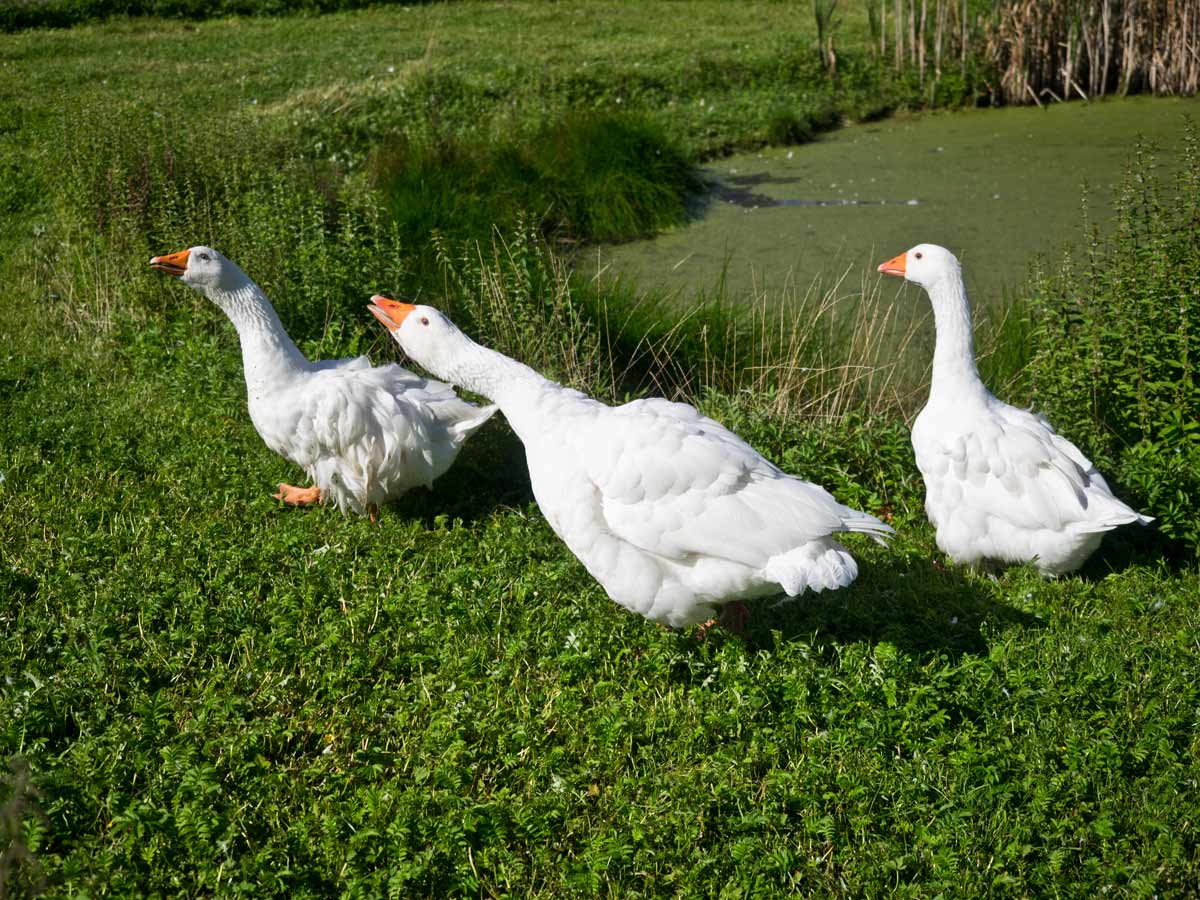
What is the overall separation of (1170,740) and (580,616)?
224 centimetres

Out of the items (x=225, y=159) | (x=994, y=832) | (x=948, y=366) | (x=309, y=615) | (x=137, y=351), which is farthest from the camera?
(x=225, y=159)

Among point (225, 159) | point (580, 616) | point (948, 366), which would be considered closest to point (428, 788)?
point (580, 616)

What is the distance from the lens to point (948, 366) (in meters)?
5.22

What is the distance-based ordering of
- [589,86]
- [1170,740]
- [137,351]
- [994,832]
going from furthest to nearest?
[589,86] → [137,351] → [1170,740] → [994,832]

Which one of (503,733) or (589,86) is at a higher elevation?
(589,86)

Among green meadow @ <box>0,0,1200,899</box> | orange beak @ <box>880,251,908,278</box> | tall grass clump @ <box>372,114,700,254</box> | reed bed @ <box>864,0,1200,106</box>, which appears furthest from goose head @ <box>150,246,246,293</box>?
reed bed @ <box>864,0,1200,106</box>

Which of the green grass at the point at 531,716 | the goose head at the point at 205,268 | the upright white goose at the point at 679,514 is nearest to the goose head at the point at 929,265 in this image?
the green grass at the point at 531,716

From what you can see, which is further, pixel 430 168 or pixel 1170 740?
pixel 430 168

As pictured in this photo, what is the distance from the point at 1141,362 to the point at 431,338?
11.5ft

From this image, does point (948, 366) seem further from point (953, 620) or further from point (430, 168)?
point (430, 168)

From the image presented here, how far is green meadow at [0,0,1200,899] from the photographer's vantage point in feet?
10.6

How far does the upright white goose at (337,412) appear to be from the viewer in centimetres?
507

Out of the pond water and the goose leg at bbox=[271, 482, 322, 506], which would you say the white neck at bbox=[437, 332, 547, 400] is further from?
the pond water

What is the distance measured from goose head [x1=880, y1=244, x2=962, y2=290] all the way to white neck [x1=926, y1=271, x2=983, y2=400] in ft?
0.07
